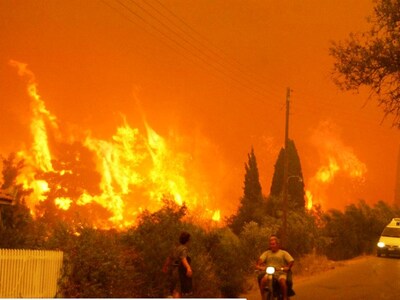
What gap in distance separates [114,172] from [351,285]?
53.3 metres

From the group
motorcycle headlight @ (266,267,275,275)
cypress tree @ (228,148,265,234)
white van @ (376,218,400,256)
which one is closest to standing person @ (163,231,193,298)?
motorcycle headlight @ (266,267,275,275)

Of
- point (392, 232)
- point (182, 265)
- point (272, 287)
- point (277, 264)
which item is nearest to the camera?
point (182, 265)

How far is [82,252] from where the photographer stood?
14391 millimetres

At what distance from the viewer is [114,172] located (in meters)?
73.7

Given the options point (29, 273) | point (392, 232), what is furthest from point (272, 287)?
point (392, 232)

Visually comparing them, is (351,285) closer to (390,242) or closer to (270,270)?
(270,270)

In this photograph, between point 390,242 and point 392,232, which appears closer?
point 390,242

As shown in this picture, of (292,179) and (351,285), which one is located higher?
(292,179)

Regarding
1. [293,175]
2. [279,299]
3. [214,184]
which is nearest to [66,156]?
[214,184]

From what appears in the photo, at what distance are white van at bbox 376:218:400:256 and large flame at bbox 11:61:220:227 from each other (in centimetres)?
2573

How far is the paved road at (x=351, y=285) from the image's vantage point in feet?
63.2

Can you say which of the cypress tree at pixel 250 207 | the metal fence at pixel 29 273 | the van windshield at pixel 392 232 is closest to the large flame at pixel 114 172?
the cypress tree at pixel 250 207

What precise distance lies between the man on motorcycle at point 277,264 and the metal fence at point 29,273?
4370 mm

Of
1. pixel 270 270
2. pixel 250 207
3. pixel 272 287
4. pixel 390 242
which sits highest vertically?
pixel 250 207
